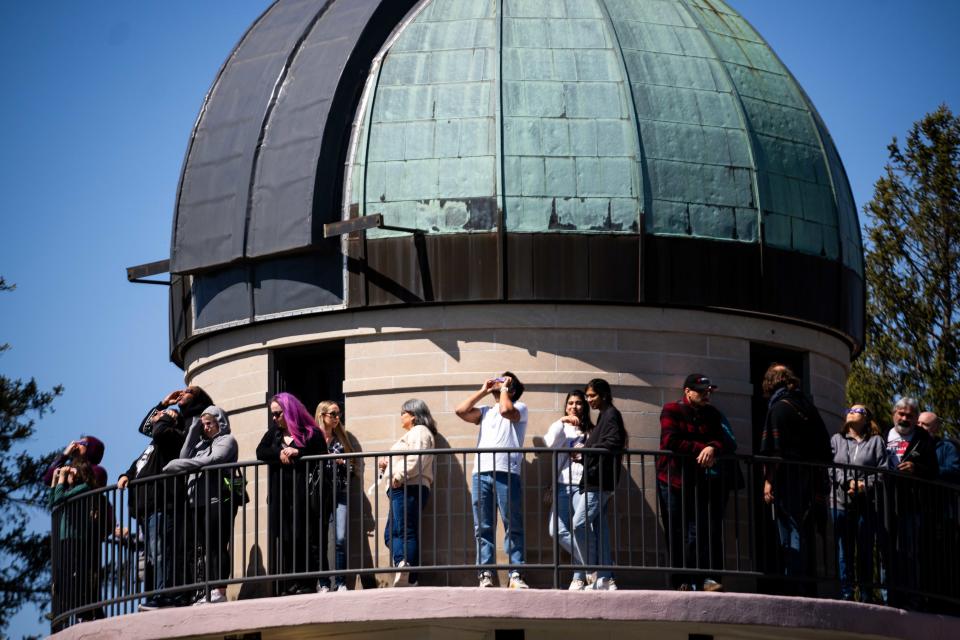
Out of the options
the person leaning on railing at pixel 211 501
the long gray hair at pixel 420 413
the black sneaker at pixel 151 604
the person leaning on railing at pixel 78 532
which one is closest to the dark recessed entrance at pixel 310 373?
the long gray hair at pixel 420 413

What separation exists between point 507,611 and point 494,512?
3.76 feet

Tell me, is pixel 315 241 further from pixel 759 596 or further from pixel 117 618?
pixel 759 596

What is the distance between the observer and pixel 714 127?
68.6ft

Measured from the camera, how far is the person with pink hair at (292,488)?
18.3 metres

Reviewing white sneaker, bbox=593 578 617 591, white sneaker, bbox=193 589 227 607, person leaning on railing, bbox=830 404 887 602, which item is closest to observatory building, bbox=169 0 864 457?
person leaning on railing, bbox=830 404 887 602

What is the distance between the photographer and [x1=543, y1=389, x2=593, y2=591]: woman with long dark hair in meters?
18.2

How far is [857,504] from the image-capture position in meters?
18.8

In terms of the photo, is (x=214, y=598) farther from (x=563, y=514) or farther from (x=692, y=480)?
(x=692, y=480)

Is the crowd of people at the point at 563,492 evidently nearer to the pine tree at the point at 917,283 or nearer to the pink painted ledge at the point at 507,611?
the pink painted ledge at the point at 507,611

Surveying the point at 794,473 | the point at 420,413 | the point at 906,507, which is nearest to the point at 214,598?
the point at 420,413

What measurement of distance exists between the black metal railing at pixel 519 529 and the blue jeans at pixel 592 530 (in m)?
0.02

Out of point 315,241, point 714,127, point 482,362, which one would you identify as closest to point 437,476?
point 482,362

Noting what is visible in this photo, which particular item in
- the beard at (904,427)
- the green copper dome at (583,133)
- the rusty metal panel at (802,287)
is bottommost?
the beard at (904,427)

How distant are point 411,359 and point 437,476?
1.16m
